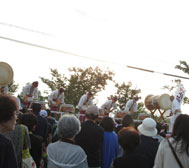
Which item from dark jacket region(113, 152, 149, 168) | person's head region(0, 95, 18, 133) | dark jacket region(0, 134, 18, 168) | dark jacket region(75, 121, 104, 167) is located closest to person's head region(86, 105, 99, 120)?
dark jacket region(75, 121, 104, 167)

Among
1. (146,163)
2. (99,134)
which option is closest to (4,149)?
(146,163)

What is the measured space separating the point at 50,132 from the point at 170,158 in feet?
14.7

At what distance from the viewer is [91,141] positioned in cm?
434

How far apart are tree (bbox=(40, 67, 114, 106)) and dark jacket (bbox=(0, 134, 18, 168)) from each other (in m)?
26.6

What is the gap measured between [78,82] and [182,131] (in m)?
27.5

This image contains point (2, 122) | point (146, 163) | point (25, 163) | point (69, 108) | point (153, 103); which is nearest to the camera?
point (2, 122)

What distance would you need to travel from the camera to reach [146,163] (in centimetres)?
329

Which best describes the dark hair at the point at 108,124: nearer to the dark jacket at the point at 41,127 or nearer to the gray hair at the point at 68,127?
the gray hair at the point at 68,127

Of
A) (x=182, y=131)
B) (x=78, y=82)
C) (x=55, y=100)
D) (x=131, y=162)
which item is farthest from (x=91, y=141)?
(x=78, y=82)

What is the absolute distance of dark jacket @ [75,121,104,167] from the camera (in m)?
4.35

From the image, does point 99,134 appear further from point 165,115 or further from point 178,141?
point 165,115

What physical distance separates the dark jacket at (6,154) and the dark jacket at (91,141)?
2213mm

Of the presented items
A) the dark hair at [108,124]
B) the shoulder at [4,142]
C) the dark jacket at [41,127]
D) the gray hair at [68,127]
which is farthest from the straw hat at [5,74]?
the shoulder at [4,142]

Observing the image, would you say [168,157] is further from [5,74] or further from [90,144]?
[5,74]
